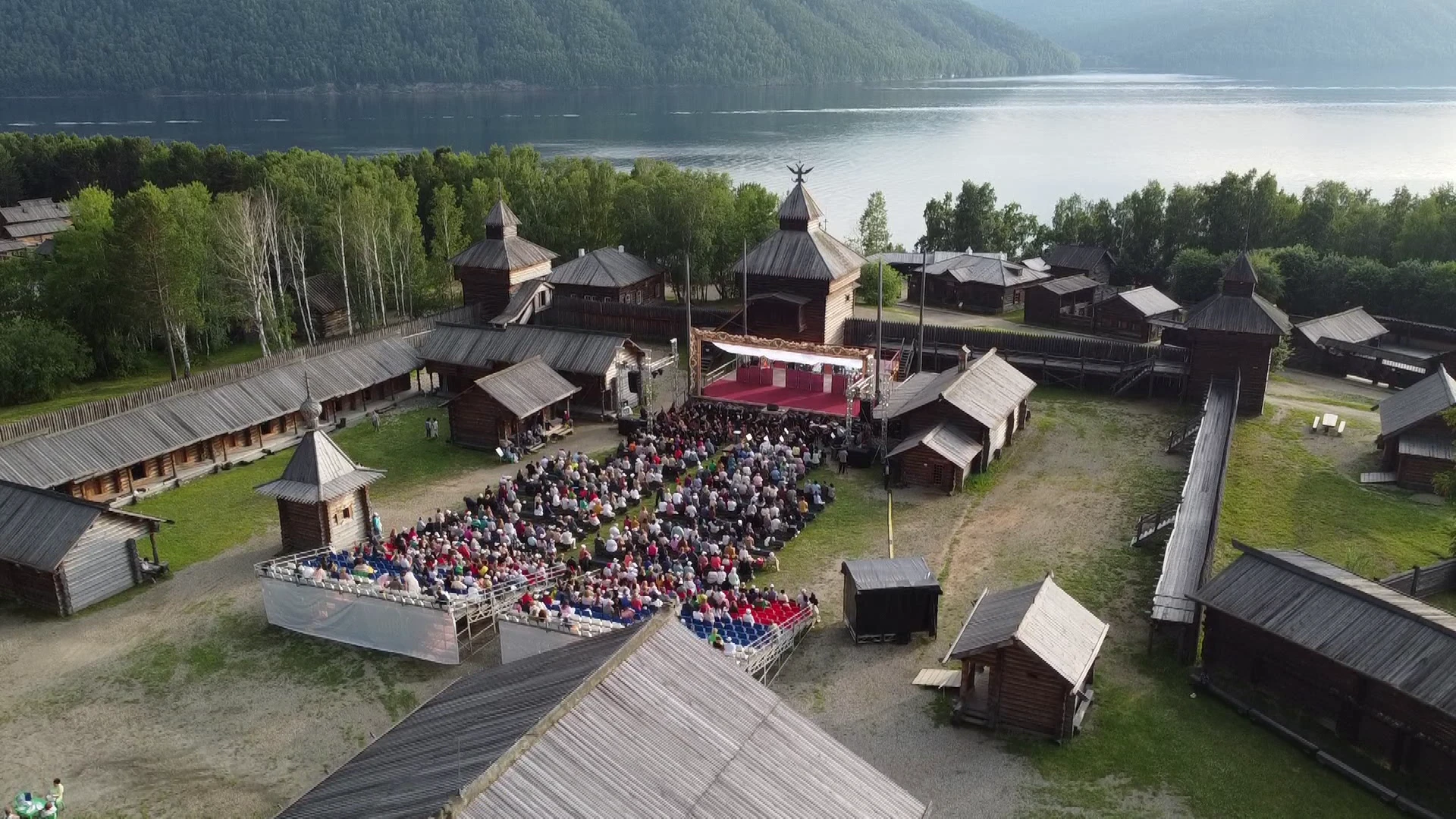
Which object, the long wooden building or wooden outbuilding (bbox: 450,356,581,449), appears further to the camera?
the long wooden building

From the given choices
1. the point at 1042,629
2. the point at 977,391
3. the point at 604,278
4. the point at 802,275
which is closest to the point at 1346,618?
the point at 1042,629

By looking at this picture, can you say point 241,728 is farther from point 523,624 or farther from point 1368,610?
point 1368,610

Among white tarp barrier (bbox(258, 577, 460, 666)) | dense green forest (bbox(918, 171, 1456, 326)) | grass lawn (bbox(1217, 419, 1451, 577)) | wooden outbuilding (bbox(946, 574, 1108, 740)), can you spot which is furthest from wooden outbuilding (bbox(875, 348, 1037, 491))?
dense green forest (bbox(918, 171, 1456, 326))

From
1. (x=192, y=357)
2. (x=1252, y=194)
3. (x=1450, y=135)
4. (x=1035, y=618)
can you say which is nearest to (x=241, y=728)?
→ (x=1035, y=618)

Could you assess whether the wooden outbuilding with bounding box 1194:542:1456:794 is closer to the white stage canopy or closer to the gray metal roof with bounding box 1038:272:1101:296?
the white stage canopy

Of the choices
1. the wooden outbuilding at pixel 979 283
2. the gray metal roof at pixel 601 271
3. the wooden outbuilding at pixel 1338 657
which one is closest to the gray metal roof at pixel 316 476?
the wooden outbuilding at pixel 1338 657
